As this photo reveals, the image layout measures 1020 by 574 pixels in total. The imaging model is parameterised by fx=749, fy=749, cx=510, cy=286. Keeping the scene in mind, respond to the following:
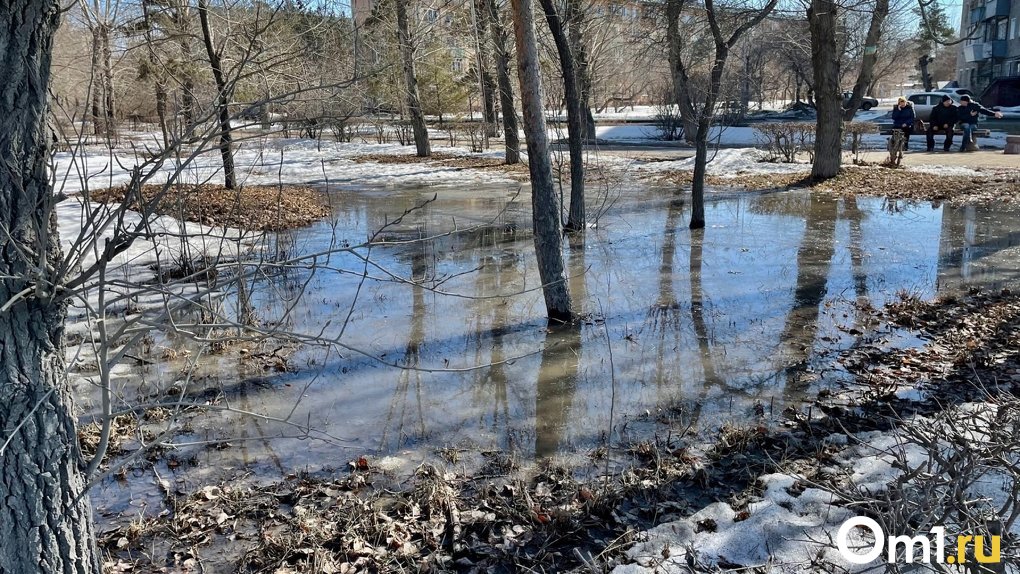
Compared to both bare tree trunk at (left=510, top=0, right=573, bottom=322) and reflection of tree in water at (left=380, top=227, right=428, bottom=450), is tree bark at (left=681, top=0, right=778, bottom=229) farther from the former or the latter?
reflection of tree in water at (left=380, top=227, right=428, bottom=450)

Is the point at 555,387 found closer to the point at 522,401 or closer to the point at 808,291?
the point at 522,401

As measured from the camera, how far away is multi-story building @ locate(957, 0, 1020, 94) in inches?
1997

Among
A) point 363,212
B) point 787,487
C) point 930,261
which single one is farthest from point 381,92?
point 787,487

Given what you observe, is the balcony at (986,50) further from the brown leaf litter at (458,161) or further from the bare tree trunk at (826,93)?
the brown leaf litter at (458,161)

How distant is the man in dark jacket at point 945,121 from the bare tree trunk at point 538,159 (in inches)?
771

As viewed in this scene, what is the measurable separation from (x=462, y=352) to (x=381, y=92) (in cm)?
2459

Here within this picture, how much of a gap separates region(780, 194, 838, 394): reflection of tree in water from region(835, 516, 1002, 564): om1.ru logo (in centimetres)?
265

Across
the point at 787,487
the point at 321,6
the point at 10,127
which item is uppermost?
the point at 321,6

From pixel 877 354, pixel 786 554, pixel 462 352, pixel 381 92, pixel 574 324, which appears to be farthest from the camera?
pixel 381 92

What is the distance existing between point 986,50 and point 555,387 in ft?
194

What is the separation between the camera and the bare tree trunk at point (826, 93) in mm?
16172

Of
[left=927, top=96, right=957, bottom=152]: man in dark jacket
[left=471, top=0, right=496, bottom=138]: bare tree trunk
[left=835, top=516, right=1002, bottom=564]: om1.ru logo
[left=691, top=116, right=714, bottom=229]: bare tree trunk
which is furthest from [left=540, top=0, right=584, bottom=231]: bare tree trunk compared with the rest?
[left=927, top=96, right=957, bottom=152]: man in dark jacket

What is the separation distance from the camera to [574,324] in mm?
7902

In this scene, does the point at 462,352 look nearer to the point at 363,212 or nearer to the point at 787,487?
the point at 787,487
